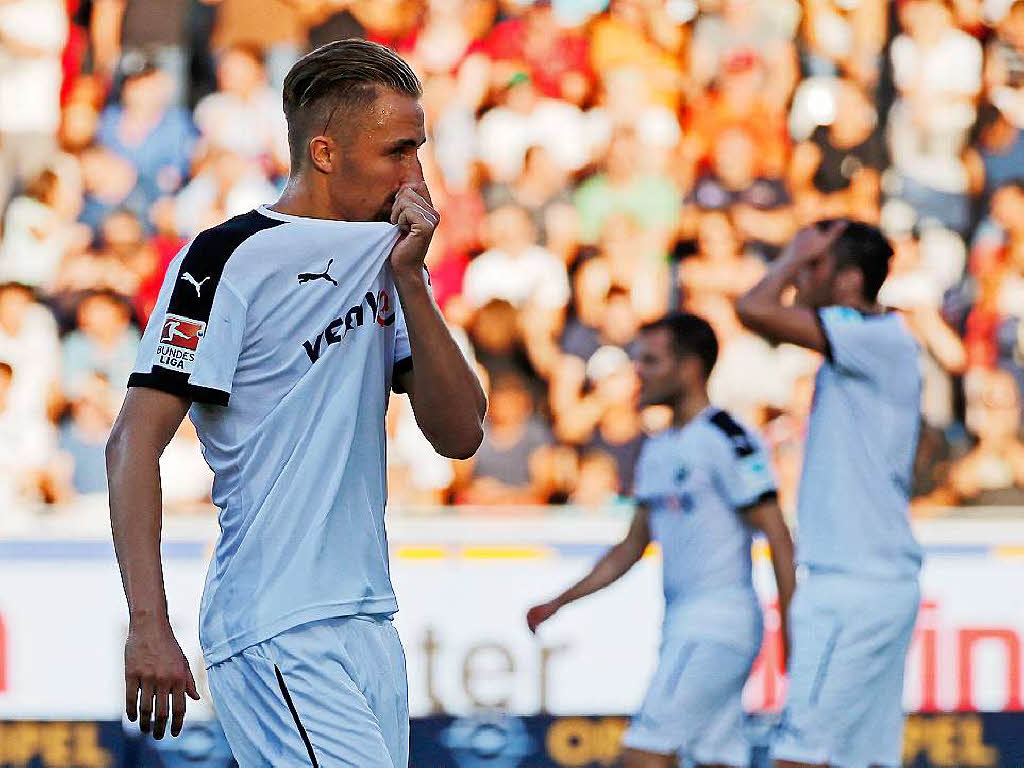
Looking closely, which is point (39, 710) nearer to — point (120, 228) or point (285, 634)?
point (120, 228)

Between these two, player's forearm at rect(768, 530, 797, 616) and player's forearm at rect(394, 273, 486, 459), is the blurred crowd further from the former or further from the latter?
player's forearm at rect(394, 273, 486, 459)

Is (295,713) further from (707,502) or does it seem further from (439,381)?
(707,502)

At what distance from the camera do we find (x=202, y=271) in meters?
2.92

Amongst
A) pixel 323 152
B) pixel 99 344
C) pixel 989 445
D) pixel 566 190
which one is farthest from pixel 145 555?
pixel 566 190

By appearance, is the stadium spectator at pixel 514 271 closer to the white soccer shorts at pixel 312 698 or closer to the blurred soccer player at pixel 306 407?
the blurred soccer player at pixel 306 407

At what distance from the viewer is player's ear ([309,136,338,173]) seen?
3057 millimetres

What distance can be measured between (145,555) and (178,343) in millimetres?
357

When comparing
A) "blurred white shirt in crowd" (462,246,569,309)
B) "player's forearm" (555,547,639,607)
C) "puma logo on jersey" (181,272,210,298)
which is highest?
"blurred white shirt in crowd" (462,246,569,309)

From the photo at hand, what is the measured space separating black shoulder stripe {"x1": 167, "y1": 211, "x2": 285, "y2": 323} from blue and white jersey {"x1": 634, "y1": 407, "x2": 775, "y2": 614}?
3.69m

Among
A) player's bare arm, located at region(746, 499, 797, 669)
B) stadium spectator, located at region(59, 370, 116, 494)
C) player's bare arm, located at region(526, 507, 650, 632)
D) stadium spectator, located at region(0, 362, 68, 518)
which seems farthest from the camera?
stadium spectator, located at region(59, 370, 116, 494)

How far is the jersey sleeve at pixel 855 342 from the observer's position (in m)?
5.74

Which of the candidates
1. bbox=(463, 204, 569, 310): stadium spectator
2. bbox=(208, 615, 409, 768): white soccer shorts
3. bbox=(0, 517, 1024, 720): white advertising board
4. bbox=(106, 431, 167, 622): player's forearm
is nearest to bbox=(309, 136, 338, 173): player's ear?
bbox=(106, 431, 167, 622): player's forearm

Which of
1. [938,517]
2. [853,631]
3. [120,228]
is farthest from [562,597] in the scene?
[120,228]

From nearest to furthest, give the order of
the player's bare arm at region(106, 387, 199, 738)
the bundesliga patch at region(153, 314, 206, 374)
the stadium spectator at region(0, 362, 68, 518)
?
the player's bare arm at region(106, 387, 199, 738)
the bundesliga patch at region(153, 314, 206, 374)
the stadium spectator at region(0, 362, 68, 518)
